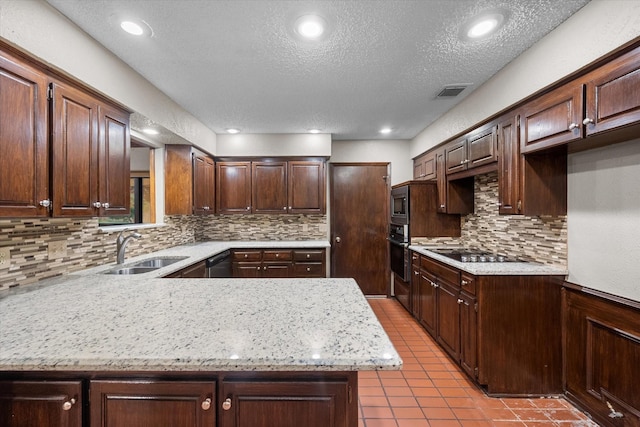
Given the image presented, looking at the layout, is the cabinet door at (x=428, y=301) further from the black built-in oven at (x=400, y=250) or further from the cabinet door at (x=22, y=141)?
the cabinet door at (x=22, y=141)

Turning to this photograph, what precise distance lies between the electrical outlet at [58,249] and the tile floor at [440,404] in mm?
2324

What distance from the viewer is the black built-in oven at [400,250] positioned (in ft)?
11.8

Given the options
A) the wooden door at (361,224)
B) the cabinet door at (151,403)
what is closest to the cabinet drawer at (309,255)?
the wooden door at (361,224)

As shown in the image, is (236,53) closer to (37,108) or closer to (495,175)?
(37,108)

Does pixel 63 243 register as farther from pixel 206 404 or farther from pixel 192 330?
pixel 206 404

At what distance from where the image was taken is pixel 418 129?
12.8 ft

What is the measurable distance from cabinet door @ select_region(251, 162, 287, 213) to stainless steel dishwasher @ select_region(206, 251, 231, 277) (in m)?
0.87

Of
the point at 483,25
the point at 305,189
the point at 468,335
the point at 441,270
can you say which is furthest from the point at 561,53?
the point at 305,189

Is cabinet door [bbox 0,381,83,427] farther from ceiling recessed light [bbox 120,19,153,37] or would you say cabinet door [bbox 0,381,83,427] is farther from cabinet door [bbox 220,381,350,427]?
ceiling recessed light [bbox 120,19,153,37]

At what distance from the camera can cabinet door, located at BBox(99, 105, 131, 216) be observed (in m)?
1.89

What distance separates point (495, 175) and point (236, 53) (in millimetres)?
2597

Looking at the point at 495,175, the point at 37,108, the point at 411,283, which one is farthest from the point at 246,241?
the point at 495,175

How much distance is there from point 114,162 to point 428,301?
3.13 m

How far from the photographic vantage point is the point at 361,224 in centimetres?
448
